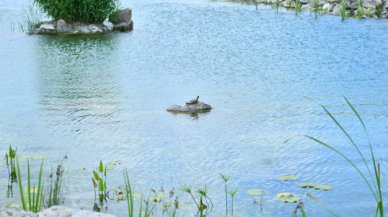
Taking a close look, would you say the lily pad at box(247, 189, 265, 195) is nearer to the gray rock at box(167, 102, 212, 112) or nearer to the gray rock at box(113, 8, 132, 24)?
the gray rock at box(167, 102, 212, 112)

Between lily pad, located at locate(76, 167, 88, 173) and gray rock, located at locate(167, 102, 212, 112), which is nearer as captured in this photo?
lily pad, located at locate(76, 167, 88, 173)

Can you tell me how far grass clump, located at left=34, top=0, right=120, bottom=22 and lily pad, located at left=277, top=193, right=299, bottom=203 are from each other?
1104 cm

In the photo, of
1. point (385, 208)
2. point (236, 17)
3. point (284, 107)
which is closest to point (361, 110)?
point (284, 107)

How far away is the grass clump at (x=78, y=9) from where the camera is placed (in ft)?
42.5

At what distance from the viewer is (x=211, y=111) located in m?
5.34

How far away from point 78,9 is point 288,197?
37.7 feet

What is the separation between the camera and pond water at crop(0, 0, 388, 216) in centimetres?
339

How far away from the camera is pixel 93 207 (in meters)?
2.93

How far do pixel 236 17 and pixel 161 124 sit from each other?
10.4 m

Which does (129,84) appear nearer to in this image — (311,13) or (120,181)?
(120,181)

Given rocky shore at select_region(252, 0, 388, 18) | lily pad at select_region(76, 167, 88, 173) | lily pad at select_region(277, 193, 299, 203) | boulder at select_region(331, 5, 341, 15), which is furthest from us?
boulder at select_region(331, 5, 341, 15)

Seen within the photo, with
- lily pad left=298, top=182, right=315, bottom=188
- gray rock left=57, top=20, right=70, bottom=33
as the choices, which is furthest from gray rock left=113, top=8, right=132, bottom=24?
lily pad left=298, top=182, right=315, bottom=188

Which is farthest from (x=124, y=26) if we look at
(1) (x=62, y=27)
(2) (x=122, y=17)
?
(1) (x=62, y=27)

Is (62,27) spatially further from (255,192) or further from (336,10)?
(255,192)
